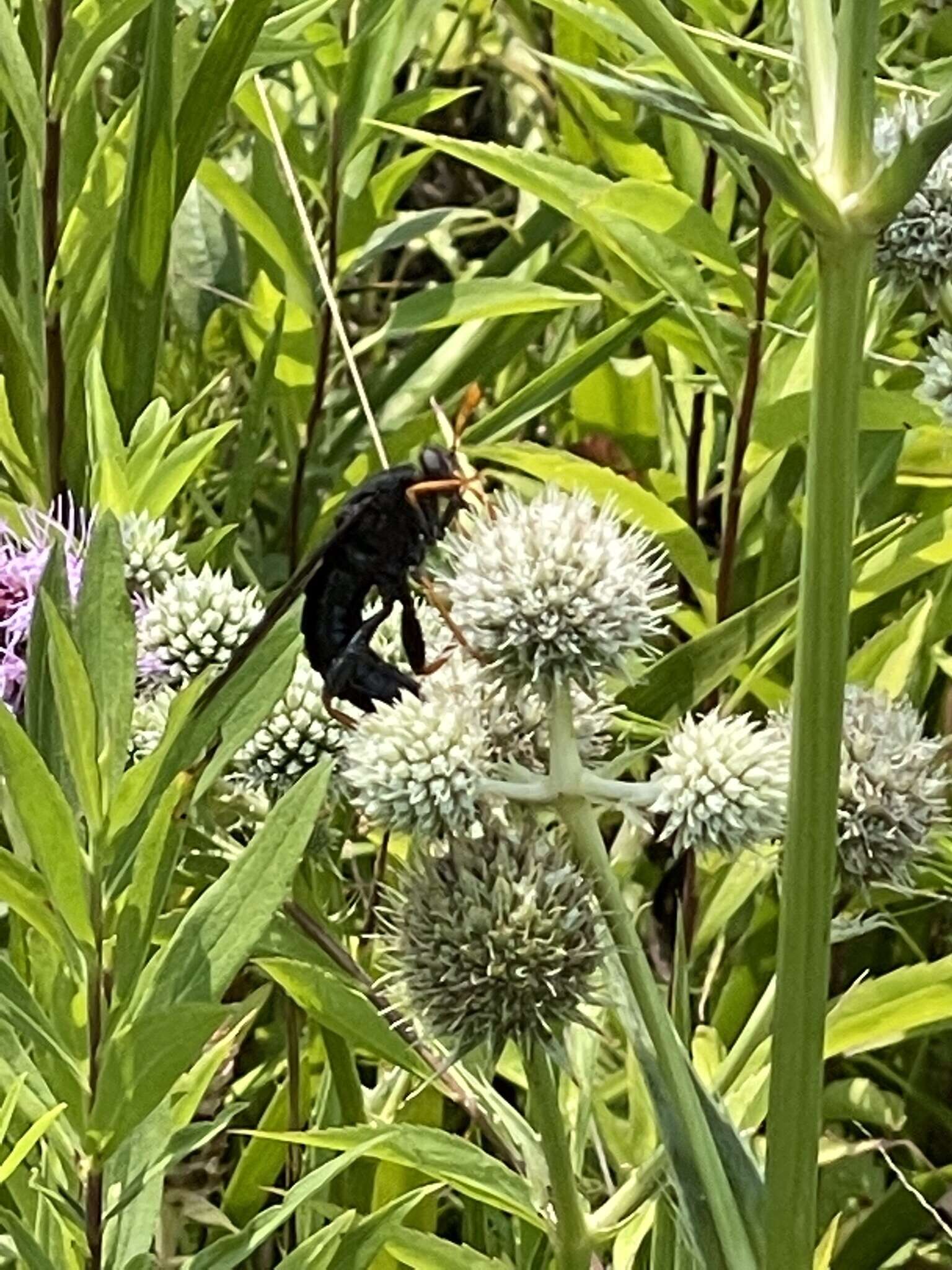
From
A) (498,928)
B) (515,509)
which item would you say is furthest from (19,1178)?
(515,509)

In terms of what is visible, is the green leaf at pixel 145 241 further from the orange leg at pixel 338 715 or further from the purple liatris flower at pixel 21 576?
the orange leg at pixel 338 715

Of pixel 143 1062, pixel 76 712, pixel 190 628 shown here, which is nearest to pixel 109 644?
pixel 76 712

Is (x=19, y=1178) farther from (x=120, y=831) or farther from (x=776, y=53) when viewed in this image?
(x=776, y=53)

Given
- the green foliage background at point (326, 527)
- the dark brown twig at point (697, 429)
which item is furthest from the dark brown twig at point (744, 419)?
the dark brown twig at point (697, 429)

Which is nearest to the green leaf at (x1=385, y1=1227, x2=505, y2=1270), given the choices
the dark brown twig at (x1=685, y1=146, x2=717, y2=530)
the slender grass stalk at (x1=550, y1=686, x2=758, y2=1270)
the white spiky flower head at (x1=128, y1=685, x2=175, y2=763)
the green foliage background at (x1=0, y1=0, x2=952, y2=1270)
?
the green foliage background at (x1=0, y1=0, x2=952, y2=1270)

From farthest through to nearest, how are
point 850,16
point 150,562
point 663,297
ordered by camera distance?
1. point 663,297
2. point 150,562
3. point 850,16
